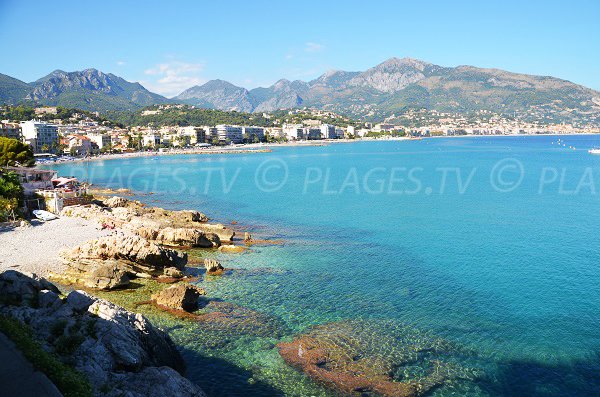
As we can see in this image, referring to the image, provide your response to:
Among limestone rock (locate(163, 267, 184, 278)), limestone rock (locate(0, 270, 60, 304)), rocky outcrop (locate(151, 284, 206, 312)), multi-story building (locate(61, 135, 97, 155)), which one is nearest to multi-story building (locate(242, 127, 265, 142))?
multi-story building (locate(61, 135, 97, 155))

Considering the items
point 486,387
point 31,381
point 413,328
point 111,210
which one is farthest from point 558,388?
point 111,210

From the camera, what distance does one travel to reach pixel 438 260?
2380cm

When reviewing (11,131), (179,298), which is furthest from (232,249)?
(11,131)

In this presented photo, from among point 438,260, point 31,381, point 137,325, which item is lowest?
point 438,260

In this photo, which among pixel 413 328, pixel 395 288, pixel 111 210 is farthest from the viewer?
pixel 111 210

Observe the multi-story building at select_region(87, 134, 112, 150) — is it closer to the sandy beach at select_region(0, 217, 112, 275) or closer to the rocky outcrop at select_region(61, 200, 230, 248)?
the rocky outcrop at select_region(61, 200, 230, 248)

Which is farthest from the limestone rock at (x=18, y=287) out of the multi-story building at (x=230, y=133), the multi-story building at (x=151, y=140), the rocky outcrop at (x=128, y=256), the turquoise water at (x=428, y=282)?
the multi-story building at (x=230, y=133)

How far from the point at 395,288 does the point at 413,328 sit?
13.4ft

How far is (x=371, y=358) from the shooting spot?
42.4 ft

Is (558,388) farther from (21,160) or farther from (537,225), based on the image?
(21,160)

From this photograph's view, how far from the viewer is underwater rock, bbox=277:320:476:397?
11.7m

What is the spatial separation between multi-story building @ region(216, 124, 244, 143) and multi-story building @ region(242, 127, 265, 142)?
208 centimetres

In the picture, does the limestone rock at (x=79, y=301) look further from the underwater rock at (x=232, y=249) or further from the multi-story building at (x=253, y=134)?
the multi-story building at (x=253, y=134)

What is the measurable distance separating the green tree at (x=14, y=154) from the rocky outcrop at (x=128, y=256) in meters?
26.3
